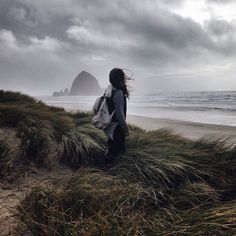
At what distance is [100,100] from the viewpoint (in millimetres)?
5059

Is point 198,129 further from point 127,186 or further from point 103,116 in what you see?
point 127,186

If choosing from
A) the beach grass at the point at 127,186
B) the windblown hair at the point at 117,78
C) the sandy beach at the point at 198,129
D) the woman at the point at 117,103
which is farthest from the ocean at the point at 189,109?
the windblown hair at the point at 117,78

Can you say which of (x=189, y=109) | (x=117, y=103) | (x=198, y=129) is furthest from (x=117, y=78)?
(x=189, y=109)

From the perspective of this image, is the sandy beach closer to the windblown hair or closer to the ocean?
the ocean

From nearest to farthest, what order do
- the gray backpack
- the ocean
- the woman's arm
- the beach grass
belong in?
the beach grass
the woman's arm
the gray backpack
the ocean

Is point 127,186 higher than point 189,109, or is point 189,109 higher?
point 189,109

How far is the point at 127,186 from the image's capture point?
151 inches

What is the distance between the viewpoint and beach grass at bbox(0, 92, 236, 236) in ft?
9.13

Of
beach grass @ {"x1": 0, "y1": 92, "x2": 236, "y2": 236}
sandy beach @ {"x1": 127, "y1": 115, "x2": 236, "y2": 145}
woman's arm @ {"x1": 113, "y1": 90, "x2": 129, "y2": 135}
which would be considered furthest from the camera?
sandy beach @ {"x1": 127, "y1": 115, "x2": 236, "y2": 145}

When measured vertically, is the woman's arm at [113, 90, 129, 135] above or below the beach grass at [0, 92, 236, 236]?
above

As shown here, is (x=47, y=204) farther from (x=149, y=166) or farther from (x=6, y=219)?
(x=149, y=166)

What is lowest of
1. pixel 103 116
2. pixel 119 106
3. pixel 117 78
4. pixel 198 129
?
pixel 198 129

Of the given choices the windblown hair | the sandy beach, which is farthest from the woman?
the sandy beach

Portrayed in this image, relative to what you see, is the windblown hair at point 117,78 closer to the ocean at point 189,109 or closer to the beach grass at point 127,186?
the beach grass at point 127,186
